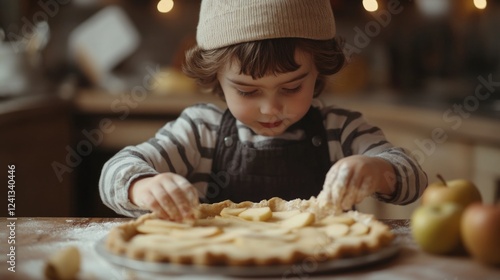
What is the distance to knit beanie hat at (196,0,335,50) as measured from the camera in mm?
1428

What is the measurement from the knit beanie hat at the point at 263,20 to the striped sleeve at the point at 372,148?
23cm

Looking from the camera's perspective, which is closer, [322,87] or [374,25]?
[322,87]

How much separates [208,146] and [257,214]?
0.48m

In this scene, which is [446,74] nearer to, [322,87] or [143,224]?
[322,87]

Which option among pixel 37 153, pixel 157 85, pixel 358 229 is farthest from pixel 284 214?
pixel 157 85

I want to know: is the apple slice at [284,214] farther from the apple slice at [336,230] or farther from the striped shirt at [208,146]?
the striped shirt at [208,146]

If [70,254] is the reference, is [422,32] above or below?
above

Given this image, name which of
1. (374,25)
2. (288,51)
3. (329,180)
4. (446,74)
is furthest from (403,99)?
(329,180)

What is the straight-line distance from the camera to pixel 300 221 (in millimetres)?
1173

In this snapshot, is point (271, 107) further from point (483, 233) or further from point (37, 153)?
point (37, 153)

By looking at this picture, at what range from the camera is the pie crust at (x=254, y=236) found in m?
0.96

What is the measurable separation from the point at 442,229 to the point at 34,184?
2.18 metres

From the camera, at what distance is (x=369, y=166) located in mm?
1274

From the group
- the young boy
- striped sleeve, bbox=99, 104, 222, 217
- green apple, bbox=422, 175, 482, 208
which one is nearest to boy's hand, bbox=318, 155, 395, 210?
the young boy
